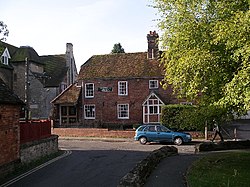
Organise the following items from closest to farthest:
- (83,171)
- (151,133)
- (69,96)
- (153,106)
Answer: (83,171) < (151,133) < (153,106) < (69,96)

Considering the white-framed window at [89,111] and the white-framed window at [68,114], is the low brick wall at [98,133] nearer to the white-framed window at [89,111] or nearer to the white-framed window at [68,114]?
the white-framed window at [89,111]

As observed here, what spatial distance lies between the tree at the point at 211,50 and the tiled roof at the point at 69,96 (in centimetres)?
2766

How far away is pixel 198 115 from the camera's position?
15484 millimetres

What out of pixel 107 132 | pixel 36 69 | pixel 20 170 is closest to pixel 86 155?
pixel 20 170

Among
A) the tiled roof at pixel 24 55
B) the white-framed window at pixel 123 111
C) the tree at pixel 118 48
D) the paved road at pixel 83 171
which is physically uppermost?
the tree at pixel 118 48

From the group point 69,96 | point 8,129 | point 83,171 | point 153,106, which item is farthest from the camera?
point 69,96

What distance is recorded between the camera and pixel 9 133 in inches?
580

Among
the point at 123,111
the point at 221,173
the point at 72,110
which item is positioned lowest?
the point at 221,173

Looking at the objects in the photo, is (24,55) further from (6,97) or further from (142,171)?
(142,171)

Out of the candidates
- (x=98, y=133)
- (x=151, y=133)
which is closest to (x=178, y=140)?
(x=151, y=133)

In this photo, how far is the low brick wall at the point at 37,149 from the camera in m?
16.5

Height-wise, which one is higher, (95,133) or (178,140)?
(95,133)

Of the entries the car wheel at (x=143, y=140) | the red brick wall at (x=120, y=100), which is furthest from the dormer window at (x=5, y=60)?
the car wheel at (x=143, y=140)

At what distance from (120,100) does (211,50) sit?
28100 mm
